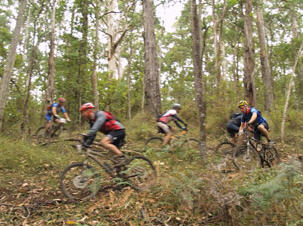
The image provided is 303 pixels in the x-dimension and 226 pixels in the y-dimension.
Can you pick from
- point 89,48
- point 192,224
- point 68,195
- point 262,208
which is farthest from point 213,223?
point 89,48

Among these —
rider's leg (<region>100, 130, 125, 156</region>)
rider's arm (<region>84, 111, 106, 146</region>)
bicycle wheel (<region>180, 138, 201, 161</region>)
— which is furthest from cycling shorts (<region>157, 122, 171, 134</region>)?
rider's arm (<region>84, 111, 106, 146</region>)

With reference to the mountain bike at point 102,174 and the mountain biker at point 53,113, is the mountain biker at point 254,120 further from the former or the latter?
the mountain biker at point 53,113

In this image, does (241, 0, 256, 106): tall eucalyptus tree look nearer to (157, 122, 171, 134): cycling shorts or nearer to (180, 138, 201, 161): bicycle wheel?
(180, 138, 201, 161): bicycle wheel

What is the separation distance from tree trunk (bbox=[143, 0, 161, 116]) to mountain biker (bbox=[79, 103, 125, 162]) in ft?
22.8

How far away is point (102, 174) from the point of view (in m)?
5.53

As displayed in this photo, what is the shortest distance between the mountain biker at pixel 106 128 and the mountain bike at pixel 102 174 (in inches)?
6.7

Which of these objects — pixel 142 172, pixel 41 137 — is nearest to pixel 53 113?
pixel 41 137

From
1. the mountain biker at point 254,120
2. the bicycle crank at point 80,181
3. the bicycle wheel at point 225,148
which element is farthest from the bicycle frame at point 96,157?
the mountain biker at point 254,120

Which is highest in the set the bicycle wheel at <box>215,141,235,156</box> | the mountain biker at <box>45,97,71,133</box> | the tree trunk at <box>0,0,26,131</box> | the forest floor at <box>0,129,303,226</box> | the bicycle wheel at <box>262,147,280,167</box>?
the tree trunk at <box>0,0,26,131</box>

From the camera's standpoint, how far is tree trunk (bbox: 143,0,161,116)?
12.8m

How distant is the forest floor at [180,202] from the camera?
151 inches

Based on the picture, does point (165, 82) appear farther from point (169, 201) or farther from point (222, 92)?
point (169, 201)

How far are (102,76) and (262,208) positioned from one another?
15.9 meters

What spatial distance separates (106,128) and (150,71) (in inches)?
312
